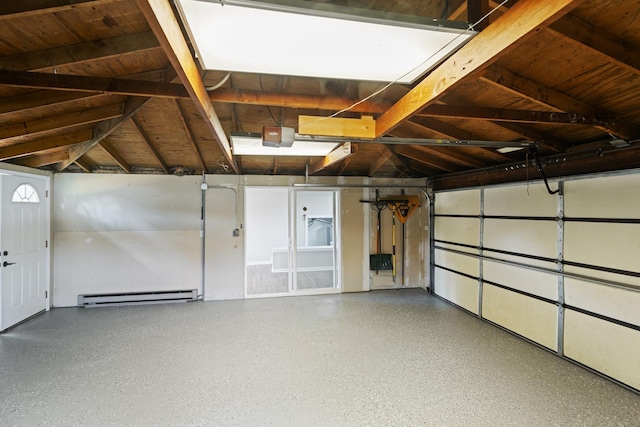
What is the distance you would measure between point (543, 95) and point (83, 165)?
612 centimetres

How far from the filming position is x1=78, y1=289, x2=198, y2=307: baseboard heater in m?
5.14

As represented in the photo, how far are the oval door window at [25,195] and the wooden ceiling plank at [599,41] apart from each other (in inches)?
240

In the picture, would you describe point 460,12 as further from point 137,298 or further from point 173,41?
point 137,298

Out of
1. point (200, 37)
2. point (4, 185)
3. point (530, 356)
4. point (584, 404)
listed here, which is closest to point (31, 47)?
point (200, 37)

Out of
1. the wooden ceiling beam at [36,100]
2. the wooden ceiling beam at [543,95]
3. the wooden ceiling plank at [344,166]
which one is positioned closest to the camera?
the wooden ceiling beam at [543,95]

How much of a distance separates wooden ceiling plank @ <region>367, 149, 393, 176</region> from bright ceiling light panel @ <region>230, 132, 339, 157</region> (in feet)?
4.85

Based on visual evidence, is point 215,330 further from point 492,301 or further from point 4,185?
point 492,301

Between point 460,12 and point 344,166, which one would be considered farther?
point 344,166

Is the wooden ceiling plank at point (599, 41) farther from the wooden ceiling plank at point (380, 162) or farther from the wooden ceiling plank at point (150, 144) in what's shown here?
the wooden ceiling plank at point (150, 144)

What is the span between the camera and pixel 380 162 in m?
5.50

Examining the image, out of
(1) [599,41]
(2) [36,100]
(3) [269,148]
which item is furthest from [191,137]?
(1) [599,41]

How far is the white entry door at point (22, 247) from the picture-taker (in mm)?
4027

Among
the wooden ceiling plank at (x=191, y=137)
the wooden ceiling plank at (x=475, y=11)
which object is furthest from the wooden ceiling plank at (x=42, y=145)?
the wooden ceiling plank at (x=475, y=11)

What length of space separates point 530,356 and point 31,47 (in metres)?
5.26
